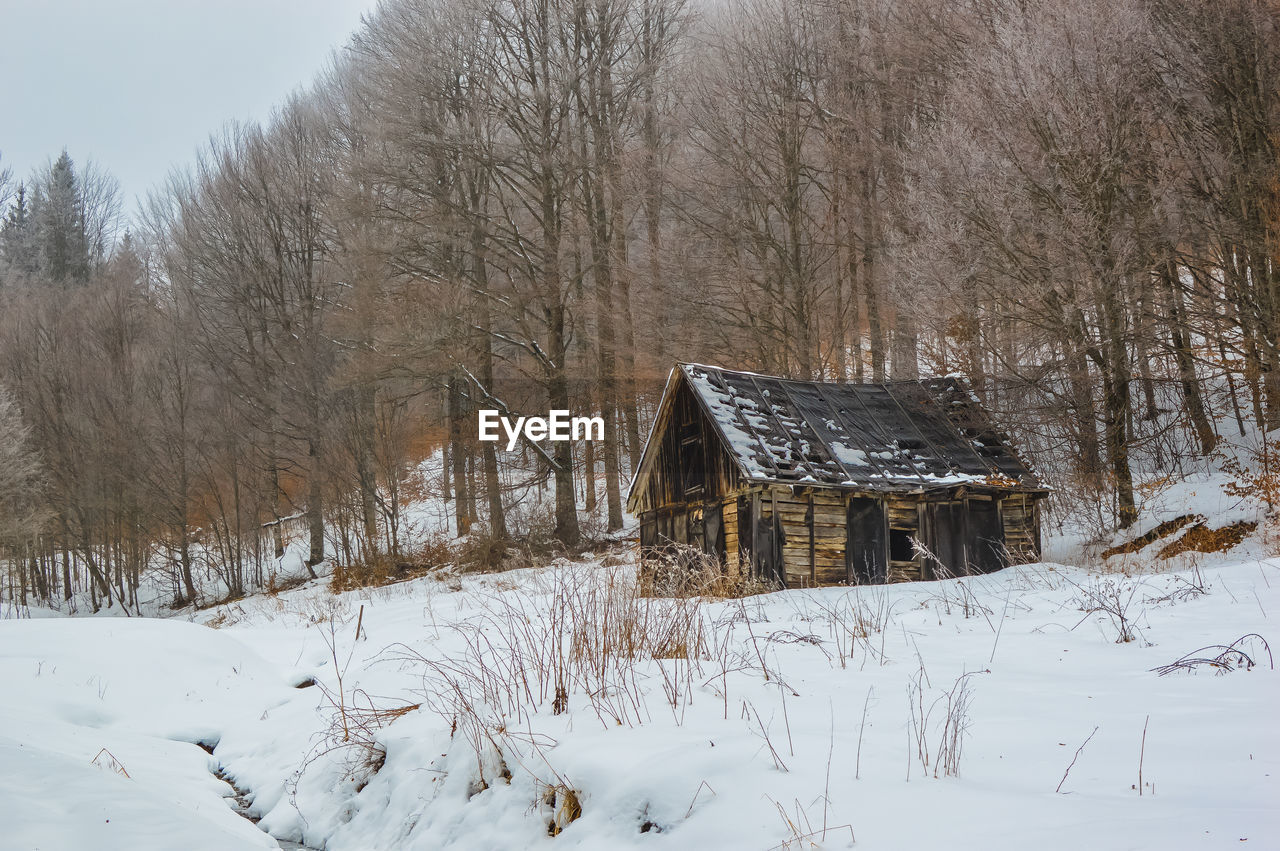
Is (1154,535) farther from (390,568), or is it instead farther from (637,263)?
(390,568)

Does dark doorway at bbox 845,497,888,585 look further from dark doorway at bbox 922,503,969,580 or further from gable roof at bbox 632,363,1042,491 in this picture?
dark doorway at bbox 922,503,969,580

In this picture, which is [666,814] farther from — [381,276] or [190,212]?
[190,212]

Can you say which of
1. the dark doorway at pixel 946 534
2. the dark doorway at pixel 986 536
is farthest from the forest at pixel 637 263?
the dark doorway at pixel 946 534

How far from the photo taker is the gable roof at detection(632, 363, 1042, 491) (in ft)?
50.9

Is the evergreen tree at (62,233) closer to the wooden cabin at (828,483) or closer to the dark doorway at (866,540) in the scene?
the wooden cabin at (828,483)

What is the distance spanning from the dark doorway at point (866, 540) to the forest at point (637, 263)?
3.59 m

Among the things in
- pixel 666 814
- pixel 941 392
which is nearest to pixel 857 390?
pixel 941 392

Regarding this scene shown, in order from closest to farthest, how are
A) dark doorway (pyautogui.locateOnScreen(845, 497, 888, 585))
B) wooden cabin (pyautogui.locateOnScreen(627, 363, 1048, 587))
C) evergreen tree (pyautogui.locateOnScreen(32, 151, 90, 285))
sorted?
wooden cabin (pyautogui.locateOnScreen(627, 363, 1048, 587)) → dark doorway (pyautogui.locateOnScreen(845, 497, 888, 585)) → evergreen tree (pyautogui.locateOnScreen(32, 151, 90, 285))

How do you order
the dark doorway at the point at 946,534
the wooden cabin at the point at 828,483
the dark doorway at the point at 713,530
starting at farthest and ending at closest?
the dark doorway at the point at 946,534 < the dark doorway at the point at 713,530 < the wooden cabin at the point at 828,483

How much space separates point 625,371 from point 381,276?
6.60 meters

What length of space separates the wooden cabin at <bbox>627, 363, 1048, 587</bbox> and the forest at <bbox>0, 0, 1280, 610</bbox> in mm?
1327

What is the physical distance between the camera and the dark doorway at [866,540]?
51.7ft

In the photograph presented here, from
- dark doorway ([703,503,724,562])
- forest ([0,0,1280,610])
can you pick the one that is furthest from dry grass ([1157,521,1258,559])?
dark doorway ([703,503,724,562])

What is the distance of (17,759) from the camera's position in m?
3.97
